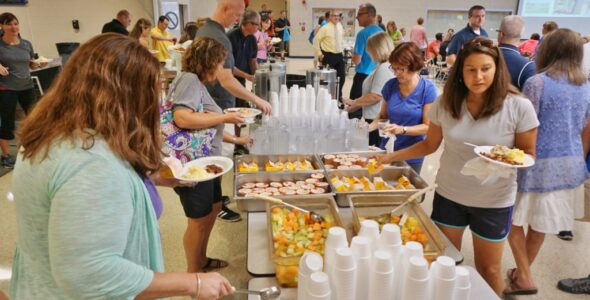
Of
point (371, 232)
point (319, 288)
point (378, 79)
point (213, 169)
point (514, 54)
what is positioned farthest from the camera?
point (378, 79)

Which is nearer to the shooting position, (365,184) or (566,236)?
(365,184)

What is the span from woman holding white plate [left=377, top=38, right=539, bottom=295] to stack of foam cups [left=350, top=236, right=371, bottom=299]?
0.78 m

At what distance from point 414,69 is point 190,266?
170cm

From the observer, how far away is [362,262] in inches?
41.4

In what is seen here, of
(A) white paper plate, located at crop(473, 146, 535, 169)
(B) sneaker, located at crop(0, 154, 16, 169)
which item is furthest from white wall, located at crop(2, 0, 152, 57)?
(A) white paper plate, located at crop(473, 146, 535, 169)

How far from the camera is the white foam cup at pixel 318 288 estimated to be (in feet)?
3.12

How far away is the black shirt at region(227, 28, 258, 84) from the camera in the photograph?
14.8ft

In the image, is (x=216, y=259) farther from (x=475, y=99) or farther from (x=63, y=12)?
(x=63, y=12)

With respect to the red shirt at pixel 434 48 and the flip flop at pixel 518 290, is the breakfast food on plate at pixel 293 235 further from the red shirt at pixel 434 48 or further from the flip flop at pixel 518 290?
the red shirt at pixel 434 48

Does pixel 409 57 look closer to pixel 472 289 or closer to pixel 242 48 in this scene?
pixel 472 289

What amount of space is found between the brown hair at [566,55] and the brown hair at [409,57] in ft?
2.07

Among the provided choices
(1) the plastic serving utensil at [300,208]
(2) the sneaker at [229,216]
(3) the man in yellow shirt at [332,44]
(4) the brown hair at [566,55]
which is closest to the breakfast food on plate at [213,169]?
(1) the plastic serving utensil at [300,208]

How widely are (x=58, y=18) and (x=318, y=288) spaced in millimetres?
7874

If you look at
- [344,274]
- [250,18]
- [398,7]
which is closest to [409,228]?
[344,274]
